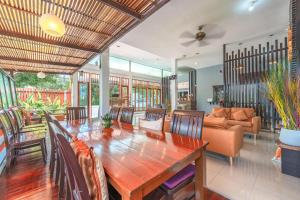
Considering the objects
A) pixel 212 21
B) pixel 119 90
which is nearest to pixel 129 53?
pixel 119 90

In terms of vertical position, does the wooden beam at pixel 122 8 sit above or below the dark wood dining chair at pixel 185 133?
above

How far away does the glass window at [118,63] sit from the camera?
321 inches

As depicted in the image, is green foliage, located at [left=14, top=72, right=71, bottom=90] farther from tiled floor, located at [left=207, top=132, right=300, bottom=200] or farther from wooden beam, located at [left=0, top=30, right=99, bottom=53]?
tiled floor, located at [left=207, top=132, right=300, bottom=200]

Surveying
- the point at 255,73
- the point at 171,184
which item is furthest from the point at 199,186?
the point at 255,73

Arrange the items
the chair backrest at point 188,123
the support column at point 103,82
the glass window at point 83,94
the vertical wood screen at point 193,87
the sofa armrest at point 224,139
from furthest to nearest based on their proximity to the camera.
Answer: the vertical wood screen at point 193,87, the glass window at point 83,94, the support column at point 103,82, the sofa armrest at point 224,139, the chair backrest at point 188,123

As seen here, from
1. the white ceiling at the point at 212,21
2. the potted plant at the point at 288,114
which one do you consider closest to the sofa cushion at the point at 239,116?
the potted plant at the point at 288,114

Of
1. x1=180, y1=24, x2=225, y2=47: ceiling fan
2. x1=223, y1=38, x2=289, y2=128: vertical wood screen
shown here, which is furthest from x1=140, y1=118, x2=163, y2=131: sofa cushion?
x1=223, y1=38, x2=289, y2=128: vertical wood screen

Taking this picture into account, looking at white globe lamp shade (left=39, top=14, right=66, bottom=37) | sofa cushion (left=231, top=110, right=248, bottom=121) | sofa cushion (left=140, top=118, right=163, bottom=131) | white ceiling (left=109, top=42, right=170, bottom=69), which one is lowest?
sofa cushion (left=231, top=110, right=248, bottom=121)

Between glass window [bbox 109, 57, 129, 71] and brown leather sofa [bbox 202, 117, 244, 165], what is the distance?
670 cm

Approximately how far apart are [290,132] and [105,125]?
9.27ft

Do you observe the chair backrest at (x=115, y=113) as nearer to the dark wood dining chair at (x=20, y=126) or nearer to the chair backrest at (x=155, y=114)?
the chair backrest at (x=155, y=114)

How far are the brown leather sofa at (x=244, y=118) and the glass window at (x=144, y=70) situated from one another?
590cm

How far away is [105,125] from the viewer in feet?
7.06

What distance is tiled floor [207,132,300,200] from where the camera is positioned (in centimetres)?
177
